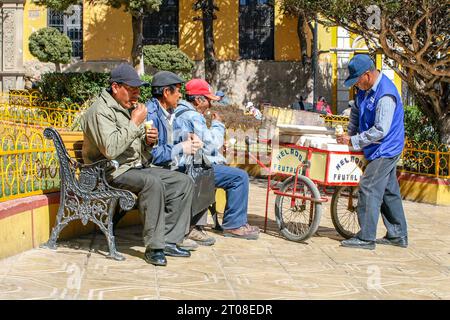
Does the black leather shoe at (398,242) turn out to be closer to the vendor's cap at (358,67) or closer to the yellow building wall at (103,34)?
the vendor's cap at (358,67)

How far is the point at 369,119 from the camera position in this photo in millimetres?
7949

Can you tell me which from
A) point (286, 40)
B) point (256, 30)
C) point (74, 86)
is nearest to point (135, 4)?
point (74, 86)

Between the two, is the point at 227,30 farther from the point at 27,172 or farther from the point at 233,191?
the point at 27,172

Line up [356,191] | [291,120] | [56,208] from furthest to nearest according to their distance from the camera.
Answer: [291,120] → [356,191] → [56,208]

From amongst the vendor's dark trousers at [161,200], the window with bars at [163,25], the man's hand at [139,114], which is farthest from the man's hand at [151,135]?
the window with bars at [163,25]

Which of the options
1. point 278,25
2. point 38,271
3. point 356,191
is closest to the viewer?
point 38,271

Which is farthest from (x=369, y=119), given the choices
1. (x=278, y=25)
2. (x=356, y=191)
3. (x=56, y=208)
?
(x=278, y=25)

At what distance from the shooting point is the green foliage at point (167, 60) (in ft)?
93.8

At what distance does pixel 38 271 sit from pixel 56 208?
1146 mm

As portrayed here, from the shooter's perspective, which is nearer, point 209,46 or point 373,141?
point 373,141

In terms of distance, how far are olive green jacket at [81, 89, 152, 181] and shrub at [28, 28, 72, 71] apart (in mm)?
22275

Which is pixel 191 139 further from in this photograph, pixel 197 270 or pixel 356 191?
pixel 356 191

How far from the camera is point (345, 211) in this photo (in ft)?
28.4

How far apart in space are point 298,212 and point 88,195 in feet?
7.84
